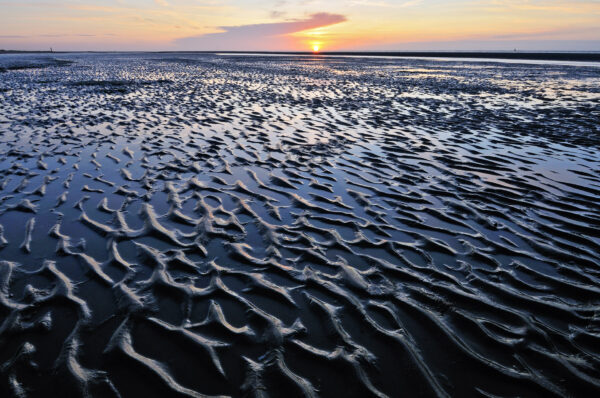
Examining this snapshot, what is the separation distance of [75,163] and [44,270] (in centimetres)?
661

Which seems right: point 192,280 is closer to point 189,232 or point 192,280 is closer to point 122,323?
point 122,323

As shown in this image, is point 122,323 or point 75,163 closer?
point 122,323

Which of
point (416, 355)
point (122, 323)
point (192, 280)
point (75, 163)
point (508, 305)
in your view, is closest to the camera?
point (416, 355)

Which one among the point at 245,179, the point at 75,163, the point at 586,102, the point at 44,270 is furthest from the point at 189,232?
the point at 586,102

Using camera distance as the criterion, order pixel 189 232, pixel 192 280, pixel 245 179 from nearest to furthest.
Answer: pixel 192 280 < pixel 189 232 < pixel 245 179

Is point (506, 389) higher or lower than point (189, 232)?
lower

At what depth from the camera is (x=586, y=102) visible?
80.0ft

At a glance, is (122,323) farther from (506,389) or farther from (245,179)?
(245,179)

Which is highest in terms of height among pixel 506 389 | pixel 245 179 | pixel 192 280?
pixel 245 179

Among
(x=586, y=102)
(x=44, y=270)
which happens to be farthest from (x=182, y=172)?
(x=586, y=102)

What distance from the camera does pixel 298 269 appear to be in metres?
5.77

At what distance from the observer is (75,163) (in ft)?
35.8

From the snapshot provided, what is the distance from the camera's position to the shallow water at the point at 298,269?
3.87 meters

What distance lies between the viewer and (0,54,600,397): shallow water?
12.7ft
